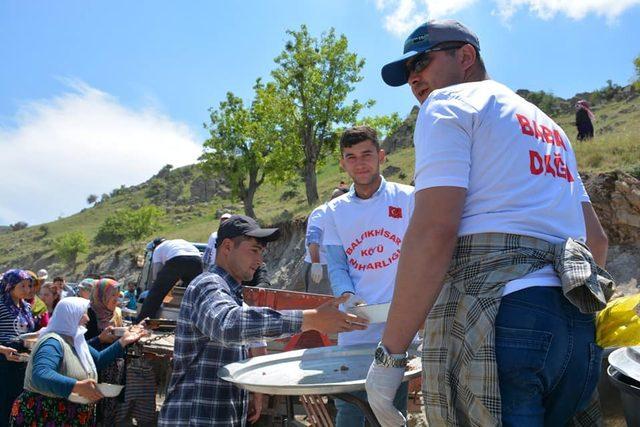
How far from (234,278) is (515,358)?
5.66 feet

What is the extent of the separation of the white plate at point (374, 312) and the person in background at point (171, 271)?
500 centimetres

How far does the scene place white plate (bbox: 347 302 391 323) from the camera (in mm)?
2389

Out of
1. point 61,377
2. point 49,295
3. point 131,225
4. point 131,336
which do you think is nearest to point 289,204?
point 131,225

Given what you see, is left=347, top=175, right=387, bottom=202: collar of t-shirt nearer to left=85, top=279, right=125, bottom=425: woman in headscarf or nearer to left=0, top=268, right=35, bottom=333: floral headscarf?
left=85, top=279, right=125, bottom=425: woman in headscarf

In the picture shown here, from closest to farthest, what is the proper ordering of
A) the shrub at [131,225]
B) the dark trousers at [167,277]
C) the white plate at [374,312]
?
the white plate at [374,312], the dark trousers at [167,277], the shrub at [131,225]

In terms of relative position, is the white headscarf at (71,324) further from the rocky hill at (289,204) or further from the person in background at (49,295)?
the rocky hill at (289,204)

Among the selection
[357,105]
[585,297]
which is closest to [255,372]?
[585,297]

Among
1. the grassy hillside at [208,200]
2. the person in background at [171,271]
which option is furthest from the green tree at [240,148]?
the person in background at [171,271]

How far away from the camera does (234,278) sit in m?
2.99

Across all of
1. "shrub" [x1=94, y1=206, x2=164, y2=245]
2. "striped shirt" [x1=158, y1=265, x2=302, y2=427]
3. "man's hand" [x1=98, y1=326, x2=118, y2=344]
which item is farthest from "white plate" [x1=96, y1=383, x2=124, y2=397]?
"shrub" [x1=94, y1=206, x2=164, y2=245]

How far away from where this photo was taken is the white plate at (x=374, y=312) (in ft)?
7.84

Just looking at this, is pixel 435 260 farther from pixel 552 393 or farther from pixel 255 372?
pixel 255 372

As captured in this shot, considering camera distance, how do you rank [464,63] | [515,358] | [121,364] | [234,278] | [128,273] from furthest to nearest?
[128,273], [121,364], [234,278], [464,63], [515,358]

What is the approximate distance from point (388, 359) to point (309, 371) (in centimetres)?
51
